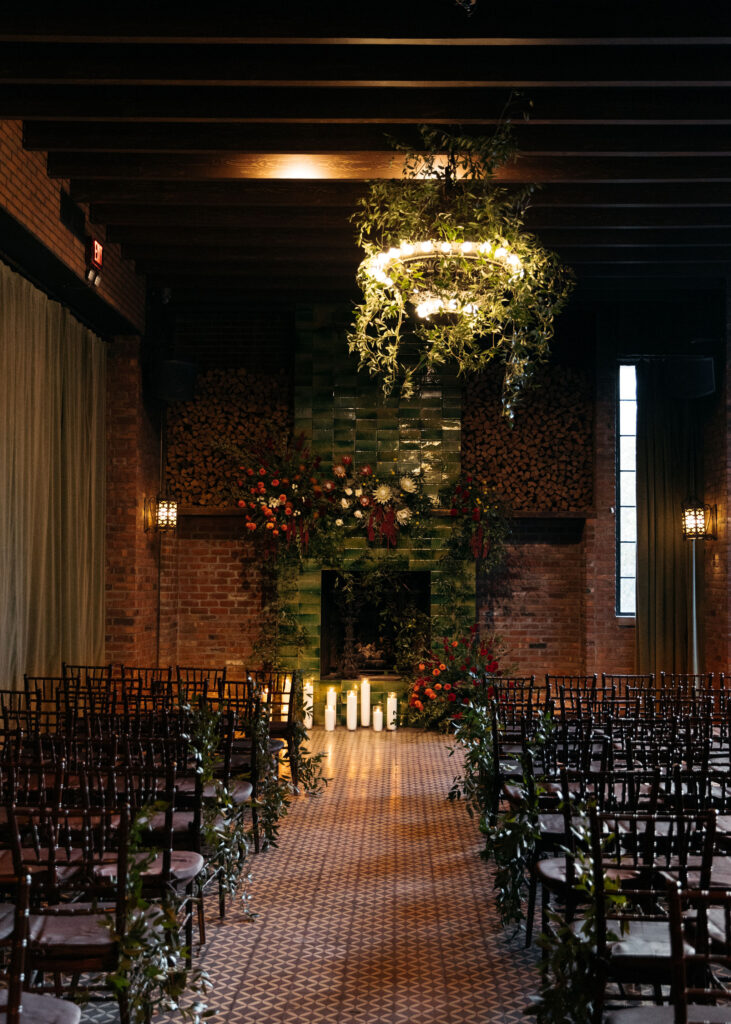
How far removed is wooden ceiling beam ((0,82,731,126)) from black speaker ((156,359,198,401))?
4222 millimetres

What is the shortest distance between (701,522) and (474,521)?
2454mm

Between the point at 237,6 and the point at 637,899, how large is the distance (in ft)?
15.1

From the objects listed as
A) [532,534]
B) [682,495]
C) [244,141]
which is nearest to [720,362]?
[682,495]

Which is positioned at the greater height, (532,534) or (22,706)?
(532,534)

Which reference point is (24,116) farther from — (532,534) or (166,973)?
(532,534)

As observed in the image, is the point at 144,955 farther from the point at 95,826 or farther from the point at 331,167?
the point at 331,167

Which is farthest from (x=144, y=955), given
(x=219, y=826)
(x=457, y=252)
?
(x=457, y=252)

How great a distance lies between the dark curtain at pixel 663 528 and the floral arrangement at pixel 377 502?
2.71 m

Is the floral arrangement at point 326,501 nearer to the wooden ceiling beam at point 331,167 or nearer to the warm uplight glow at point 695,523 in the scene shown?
the warm uplight glow at point 695,523

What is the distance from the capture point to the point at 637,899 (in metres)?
3.35

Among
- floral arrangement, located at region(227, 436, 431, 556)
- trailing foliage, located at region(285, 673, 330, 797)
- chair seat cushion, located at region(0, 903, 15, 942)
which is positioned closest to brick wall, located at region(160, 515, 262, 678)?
floral arrangement, located at region(227, 436, 431, 556)

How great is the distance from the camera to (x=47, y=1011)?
2.54 m

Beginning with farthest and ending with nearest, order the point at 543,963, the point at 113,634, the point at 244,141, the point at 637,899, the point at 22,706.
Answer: the point at 113,634 → the point at 22,706 → the point at 244,141 → the point at 637,899 → the point at 543,963

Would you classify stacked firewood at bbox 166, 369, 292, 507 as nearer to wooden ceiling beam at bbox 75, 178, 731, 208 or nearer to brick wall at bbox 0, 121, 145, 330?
brick wall at bbox 0, 121, 145, 330
